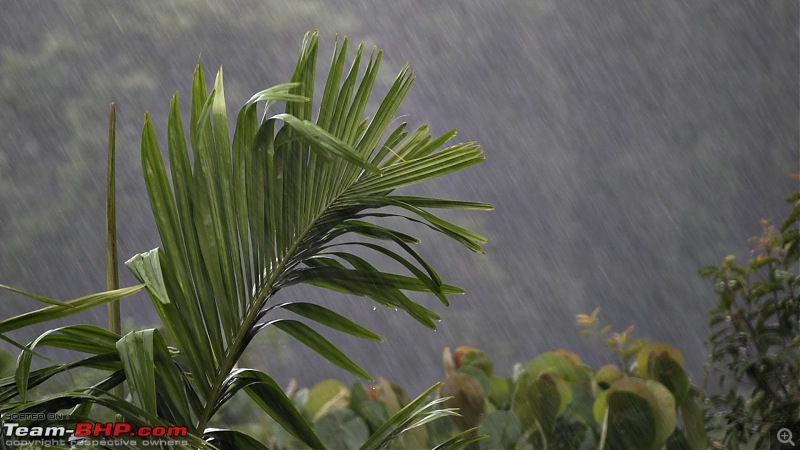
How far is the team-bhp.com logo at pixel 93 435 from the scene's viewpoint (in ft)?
2.18

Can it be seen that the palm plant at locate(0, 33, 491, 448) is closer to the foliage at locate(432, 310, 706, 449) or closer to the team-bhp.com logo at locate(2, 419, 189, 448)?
the team-bhp.com logo at locate(2, 419, 189, 448)

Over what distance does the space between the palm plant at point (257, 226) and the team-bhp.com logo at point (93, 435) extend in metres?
0.06

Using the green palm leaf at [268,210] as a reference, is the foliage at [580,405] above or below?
below

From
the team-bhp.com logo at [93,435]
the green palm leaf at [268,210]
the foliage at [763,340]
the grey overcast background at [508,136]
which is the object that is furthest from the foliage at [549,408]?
the grey overcast background at [508,136]

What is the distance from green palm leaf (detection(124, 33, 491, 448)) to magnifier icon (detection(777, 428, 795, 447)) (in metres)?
1.39

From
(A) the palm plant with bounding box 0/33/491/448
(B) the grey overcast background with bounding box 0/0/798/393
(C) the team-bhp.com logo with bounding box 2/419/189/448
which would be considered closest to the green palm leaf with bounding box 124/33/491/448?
(A) the palm plant with bounding box 0/33/491/448

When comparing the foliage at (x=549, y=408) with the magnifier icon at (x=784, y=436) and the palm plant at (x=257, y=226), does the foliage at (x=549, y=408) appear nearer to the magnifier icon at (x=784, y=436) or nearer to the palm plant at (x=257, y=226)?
the magnifier icon at (x=784, y=436)

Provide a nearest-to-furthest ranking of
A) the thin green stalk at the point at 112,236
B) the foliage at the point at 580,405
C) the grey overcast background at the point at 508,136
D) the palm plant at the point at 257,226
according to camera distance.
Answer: the palm plant at the point at 257,226 < the thin green stalk at the point at 112,236 < the foliage at the point at 580,405 < the grey overcast background at the point at 508,136

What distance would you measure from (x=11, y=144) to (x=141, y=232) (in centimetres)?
102

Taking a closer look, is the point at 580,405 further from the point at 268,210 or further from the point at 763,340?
the point at 268,210

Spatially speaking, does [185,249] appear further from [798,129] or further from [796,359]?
[798,129]

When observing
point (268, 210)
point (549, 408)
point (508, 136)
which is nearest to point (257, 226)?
point (268, 210)

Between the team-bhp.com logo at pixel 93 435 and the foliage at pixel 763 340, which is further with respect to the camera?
the foliage at pixel 763 340

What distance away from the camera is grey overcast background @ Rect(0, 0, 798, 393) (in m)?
4.69
